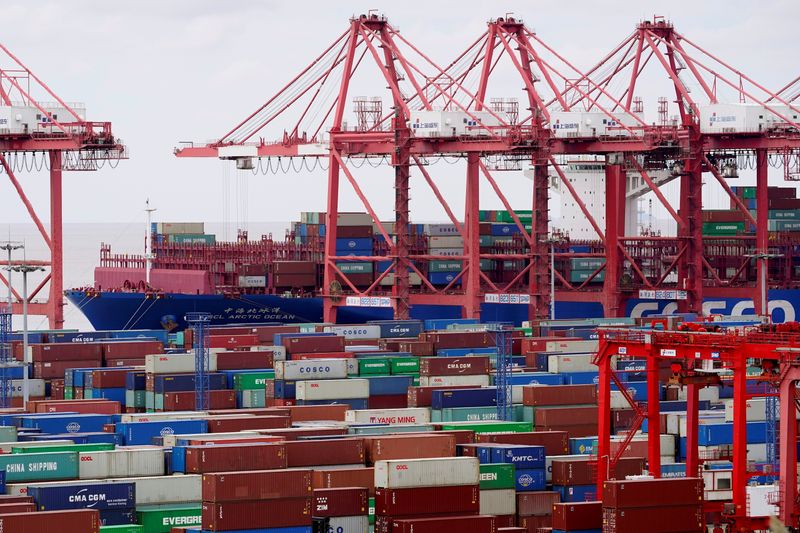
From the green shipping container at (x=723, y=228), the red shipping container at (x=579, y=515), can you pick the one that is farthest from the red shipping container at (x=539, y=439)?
the green shipping container at (x=723, y=228)

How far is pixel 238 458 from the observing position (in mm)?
34938

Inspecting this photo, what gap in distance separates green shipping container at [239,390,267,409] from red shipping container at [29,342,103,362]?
7414 millimetres

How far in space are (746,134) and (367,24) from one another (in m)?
16.3

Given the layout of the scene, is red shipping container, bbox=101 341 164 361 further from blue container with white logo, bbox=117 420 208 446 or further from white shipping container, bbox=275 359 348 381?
blue container with white logo, bbox=117 420 208 446

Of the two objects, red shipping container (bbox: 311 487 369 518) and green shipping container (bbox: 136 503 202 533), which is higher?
red shipping container (bbox: 311 487 369 518)

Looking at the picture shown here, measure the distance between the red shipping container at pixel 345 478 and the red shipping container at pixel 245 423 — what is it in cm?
568

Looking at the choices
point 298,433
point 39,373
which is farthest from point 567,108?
point 298,433

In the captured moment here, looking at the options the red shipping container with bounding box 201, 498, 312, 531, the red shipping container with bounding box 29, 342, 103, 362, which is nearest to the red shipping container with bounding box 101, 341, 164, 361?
the red shipping container with bounding box 29, 342, 103, 362

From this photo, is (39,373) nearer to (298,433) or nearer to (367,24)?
(298,433)

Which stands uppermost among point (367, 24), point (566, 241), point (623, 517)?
point (367, 24)

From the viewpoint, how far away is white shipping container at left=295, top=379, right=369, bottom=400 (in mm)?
49000

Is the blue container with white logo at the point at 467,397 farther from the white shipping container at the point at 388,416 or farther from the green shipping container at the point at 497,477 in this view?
the green shipping container at the point at 497,477

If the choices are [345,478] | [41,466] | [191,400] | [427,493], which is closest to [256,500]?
[345,478]

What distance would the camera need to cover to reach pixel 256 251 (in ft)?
292
